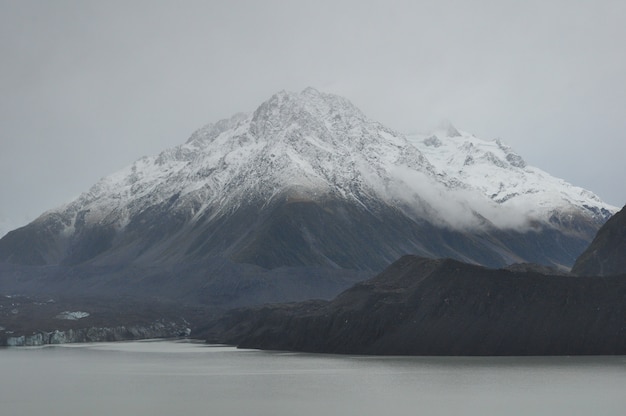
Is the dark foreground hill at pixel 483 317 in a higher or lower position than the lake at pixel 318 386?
higher

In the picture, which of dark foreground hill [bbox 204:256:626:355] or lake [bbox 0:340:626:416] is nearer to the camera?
lake [bbox 0:340:626:416]

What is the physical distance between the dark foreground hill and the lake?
6507 millimetres

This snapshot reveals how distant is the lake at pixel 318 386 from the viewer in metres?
83.2

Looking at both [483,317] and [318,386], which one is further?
[483,317]

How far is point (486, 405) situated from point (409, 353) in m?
69.0

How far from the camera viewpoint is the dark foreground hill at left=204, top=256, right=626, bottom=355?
14150cm

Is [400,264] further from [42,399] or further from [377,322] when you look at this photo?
[42,399]

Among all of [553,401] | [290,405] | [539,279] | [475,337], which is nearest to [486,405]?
[553,401]

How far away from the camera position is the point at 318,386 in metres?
103

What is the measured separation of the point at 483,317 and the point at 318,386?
174 ft

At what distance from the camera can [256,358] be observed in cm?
15812

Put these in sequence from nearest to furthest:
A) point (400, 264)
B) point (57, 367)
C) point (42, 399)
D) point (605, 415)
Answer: point (605, 415) → point (42, 399) → point (57, 367) → point (400, 264)

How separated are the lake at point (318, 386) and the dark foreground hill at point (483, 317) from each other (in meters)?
6.51

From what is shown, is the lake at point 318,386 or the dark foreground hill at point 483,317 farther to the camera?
the dark foreground hill at point 483,317
